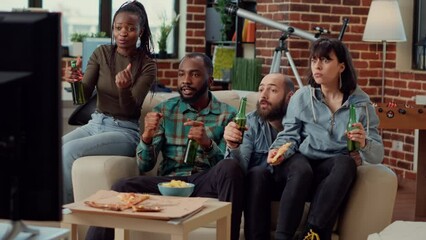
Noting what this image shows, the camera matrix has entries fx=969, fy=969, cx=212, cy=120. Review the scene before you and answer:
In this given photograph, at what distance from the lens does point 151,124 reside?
13.6ft

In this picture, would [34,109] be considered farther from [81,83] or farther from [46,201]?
[81,83]

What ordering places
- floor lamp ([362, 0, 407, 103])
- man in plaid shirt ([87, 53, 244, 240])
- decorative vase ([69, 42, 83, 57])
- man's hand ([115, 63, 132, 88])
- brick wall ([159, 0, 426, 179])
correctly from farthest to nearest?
decorative vase ([69, 42, 83, 57])
brick wall ([159, 0, 426, 179])
floor lamp ([362, 0, 407, 103])
man's hand ([115, 63, 132, 88])
man in plaid shirt ([87, 53, 244, 240])

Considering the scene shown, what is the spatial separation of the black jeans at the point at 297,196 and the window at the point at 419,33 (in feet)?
12.7

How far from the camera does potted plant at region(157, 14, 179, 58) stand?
383 inches

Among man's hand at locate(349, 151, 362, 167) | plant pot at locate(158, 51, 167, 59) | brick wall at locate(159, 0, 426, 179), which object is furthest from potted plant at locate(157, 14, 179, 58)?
man's hand at locate(349, 151, 362, 167)

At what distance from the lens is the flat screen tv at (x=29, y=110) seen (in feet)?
6.71

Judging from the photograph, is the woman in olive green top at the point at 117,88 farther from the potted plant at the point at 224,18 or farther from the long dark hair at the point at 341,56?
the potted plant at the point at 224,18

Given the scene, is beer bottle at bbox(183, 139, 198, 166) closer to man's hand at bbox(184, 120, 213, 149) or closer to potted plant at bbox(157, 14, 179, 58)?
man's hand at bbox(184, 120, 213, 149)

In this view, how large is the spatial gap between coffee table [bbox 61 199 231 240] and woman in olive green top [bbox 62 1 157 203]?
89 cm

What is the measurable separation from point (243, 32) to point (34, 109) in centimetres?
695

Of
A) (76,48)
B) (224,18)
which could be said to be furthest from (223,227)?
(76,48)

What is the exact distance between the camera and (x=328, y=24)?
25.9 feet

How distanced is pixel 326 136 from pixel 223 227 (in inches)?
34.8

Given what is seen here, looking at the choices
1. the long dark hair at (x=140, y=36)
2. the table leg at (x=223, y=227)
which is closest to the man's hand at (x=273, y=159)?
the table leg at (x=223, y=227)
